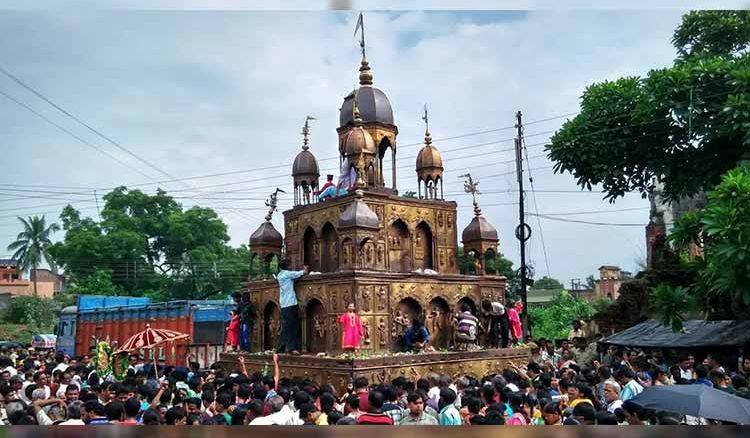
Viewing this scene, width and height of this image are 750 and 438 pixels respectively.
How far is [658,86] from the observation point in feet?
49.5

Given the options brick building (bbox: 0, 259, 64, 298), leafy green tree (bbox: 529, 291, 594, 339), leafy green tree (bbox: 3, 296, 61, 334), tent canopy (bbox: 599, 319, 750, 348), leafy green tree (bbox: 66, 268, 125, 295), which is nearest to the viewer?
tent canopy (bbox: 599, 319, 750, 348)

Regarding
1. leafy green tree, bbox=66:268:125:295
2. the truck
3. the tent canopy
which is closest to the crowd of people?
the tent canopy

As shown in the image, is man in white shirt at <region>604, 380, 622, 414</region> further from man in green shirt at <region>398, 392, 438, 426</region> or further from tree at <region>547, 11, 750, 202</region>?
tree at <region>547, 11, 750, 202</region>

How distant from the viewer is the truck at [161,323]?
21.2 metres

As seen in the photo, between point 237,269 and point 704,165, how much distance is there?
82.6ft

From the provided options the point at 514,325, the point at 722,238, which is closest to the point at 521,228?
the point at 514,325

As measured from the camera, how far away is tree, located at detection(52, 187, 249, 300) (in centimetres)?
2288

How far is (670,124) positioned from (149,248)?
786 inches

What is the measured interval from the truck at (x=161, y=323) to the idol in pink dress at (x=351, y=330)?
8183mm

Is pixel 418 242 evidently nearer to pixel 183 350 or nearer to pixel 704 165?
pixel 704 165

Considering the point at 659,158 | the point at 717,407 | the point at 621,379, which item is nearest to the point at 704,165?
the point at 659,158

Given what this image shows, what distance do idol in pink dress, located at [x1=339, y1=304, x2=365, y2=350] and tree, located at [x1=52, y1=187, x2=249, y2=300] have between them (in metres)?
9.71

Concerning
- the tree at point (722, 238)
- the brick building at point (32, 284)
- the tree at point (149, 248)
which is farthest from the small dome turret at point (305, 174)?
the brick building at point (32, 284)

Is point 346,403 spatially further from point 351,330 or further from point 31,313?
point 31,313
